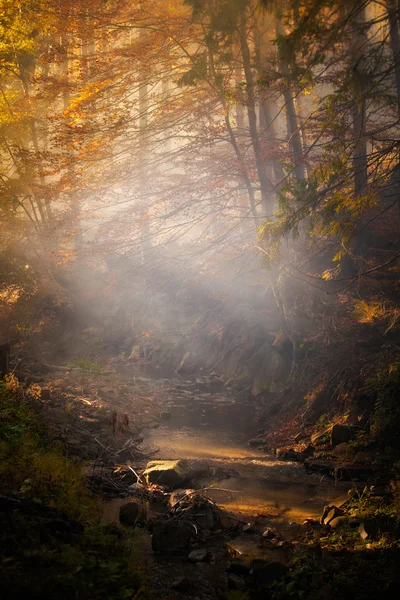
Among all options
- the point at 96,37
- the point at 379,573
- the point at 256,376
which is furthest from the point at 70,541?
the point at 96,37

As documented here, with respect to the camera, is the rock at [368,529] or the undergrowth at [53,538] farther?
the rock at [368,529]

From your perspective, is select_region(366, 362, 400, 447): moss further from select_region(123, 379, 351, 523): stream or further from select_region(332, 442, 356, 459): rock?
select_region(123, 379, 351, 523): stream

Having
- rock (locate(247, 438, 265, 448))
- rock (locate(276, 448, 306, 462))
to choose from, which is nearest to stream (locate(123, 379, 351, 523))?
rock (locate(247, 438, 265, 448))

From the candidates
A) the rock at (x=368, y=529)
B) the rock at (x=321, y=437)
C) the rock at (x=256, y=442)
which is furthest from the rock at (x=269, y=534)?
the rock at (x=256, y=442)

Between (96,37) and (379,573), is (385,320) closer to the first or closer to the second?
(379,573)

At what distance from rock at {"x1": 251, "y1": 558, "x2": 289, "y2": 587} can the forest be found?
25 millimetres

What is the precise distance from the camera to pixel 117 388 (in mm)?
14453

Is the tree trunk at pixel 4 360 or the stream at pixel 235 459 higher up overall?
the tree trunk at pixel 4 360

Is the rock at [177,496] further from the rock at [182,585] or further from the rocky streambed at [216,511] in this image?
the rock at [182,585]

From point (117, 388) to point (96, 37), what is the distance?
11259 millimetres

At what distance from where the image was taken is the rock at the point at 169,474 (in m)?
7.79

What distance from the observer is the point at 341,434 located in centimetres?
917

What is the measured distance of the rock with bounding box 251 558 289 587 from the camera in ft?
16.0

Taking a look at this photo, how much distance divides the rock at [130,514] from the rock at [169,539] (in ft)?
1.70
